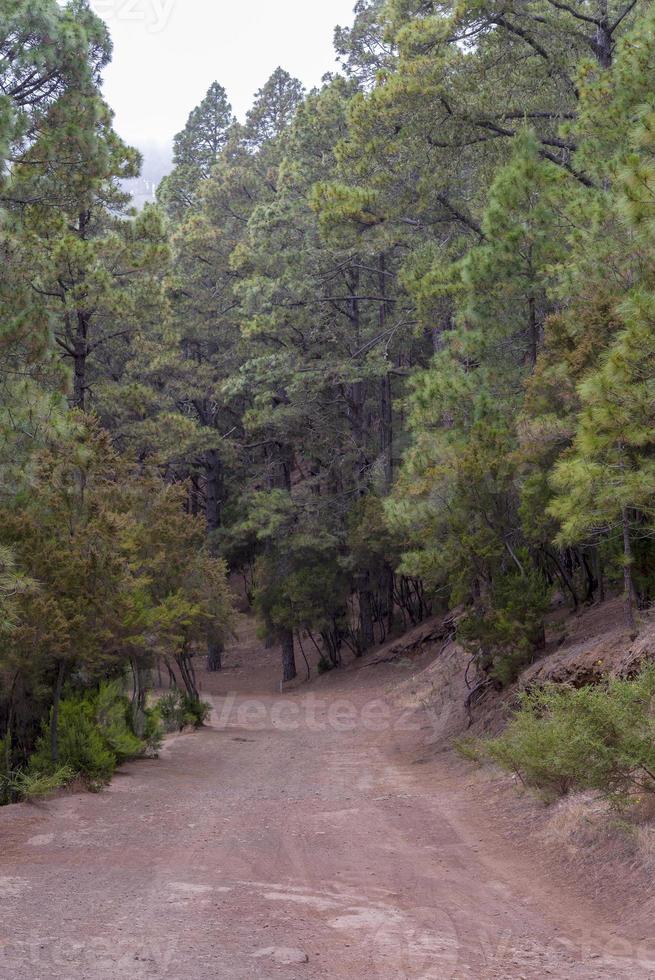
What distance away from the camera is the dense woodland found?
11.9 metres

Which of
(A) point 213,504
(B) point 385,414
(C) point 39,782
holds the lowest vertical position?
(C) point 39,782

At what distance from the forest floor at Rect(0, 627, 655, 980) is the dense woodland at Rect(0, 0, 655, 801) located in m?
2.27

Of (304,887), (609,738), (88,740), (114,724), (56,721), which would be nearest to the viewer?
(304,887)

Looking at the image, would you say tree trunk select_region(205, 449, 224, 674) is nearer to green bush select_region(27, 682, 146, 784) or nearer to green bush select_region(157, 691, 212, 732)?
green bush select_region(157, 691, 212, 732)

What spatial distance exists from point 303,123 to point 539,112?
47.5ft

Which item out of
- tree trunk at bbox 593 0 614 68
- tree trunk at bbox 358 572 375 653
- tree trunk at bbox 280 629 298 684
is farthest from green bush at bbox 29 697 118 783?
tree trunk at bbox 280 629 298 684

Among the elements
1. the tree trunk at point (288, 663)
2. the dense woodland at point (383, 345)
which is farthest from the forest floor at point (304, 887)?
the tree trunk at point (288, 663)

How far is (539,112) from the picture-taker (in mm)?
19312

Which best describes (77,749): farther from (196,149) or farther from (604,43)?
(196,149)

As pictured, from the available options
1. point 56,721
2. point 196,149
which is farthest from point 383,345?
point 196,149

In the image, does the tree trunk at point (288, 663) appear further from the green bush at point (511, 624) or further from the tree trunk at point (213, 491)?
the green bush at point (511, 624)

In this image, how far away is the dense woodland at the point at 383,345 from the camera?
39.1ft

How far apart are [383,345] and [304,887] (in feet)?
80.2

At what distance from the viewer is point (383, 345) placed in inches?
1210
